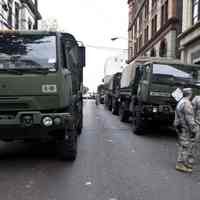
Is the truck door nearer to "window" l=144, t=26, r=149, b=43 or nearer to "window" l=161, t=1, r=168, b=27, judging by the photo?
"window" l=161, t=1, r=168, b=27

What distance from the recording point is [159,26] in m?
38.9

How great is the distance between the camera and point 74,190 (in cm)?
586

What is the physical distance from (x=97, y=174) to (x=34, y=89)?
2037 mm

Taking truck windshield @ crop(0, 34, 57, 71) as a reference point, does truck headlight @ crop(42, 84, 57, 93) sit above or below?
below

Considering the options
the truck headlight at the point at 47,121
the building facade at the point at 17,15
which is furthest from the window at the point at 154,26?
the truck headlight at the point at 47,121

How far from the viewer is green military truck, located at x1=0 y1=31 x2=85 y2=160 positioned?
715cm

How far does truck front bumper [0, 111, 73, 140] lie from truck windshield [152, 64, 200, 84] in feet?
18.0

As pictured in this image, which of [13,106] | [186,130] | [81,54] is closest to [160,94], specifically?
[81,54]

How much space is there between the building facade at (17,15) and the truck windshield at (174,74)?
15864 mm

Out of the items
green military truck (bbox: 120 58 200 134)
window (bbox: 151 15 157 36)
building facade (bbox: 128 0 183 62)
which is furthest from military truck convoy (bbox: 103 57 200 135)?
window (bbox: 151 15 157 36)

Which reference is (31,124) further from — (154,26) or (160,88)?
(154,26)

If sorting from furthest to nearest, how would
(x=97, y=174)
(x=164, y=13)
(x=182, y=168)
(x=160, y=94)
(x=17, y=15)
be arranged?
(x=164, y=13) < (x=17, y=15) < (x=160, y=94) < (x=182, y=168) < (x=97, y=174)

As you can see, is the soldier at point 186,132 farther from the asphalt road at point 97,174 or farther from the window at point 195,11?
the window at point 195,11

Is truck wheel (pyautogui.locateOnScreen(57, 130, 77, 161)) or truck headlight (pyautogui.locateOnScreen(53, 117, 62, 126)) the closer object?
truck headlight (pyautogui.locateOnScreen(53, 117, 62, 126))
